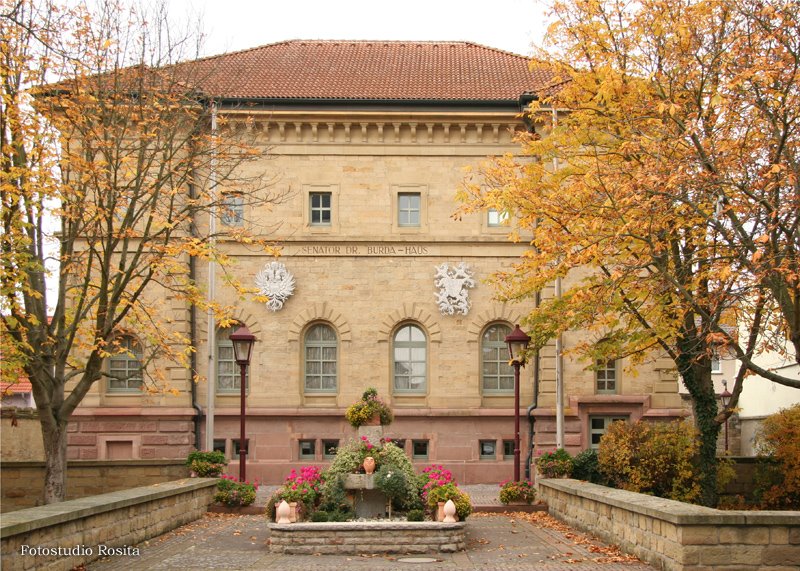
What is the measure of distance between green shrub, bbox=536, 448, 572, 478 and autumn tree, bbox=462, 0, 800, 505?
114 inches

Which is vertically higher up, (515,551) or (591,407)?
(591,407)

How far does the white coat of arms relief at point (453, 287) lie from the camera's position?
104ft

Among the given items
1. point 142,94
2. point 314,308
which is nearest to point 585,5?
point 142,94

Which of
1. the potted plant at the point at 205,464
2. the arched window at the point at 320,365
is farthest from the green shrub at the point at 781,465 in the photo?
the arched window at the point at 320,365

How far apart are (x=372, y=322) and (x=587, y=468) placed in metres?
9.76

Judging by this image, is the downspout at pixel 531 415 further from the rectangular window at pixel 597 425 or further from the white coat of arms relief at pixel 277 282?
the white coat of arms relief at pixel 277 282

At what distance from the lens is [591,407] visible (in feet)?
104

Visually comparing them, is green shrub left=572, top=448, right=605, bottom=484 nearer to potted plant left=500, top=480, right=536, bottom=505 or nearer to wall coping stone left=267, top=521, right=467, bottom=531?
potted plant left=500, top=480, right=536, bottom=505

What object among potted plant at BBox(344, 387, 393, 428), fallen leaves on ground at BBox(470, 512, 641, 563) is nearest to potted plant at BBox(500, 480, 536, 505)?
fallen leaves on ground at BBox(470, 512, 641, 563)

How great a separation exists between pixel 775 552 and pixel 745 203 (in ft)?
17.1

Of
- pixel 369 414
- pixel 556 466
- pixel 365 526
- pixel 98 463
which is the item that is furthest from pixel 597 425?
pixel 365 526

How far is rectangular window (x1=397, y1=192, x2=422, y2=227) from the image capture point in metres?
32.5

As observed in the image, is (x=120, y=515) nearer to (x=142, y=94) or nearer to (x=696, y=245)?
(x=142, y=94)

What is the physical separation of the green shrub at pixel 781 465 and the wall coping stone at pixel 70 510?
12818 mm
